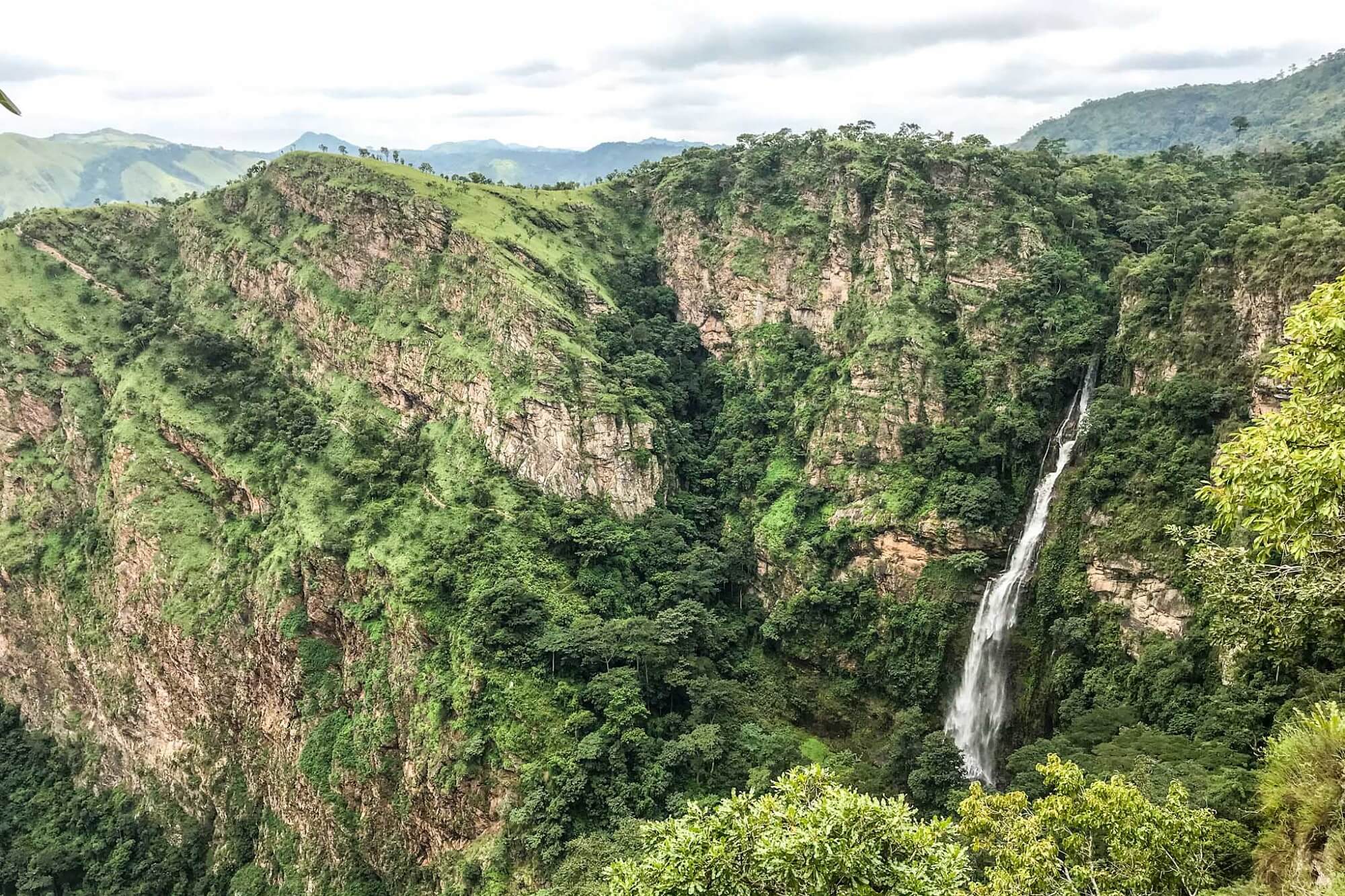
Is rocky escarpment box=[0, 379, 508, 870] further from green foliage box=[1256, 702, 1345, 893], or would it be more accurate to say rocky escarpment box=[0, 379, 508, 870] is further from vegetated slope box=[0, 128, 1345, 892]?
green foliage box=[1256, 702, 1345, 893]

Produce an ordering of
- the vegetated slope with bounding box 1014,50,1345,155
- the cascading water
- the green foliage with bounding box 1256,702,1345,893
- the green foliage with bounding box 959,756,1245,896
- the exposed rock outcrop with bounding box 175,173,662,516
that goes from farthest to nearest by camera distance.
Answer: the vegetated slope with bounding box 1014,50,1345,155
the exposed rock outcrop with bounding box 175,173,662,516
the cascading water
the green foliage with bounding box 959,756,1245,896
the green foliage with bounding box 1256,702,1345,893

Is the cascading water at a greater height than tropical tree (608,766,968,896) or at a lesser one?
lesser

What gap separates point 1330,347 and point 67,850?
5363 centimetres

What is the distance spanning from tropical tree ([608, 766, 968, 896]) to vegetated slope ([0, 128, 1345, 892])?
615 inches

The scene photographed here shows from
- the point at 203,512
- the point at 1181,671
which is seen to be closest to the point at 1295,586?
the point at 1181,671

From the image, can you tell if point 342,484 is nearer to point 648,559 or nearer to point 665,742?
point 648,559

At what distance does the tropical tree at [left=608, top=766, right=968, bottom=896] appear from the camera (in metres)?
9.11

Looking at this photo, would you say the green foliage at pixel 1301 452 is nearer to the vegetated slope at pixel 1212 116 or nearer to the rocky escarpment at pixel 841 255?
the rocky escarpment at pixel 841 255

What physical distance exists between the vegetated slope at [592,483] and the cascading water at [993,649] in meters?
0.89

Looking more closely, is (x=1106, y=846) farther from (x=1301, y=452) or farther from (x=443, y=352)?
(x=443, y=352)

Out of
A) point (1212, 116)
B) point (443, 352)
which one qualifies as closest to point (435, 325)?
point (443, 352)

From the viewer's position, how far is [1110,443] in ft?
109

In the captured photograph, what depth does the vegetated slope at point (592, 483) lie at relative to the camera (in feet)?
100

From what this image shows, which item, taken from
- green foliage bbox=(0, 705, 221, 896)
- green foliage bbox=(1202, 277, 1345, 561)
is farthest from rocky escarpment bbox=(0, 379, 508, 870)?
green foliage bbox=(1202, 277, 1345, 561)
